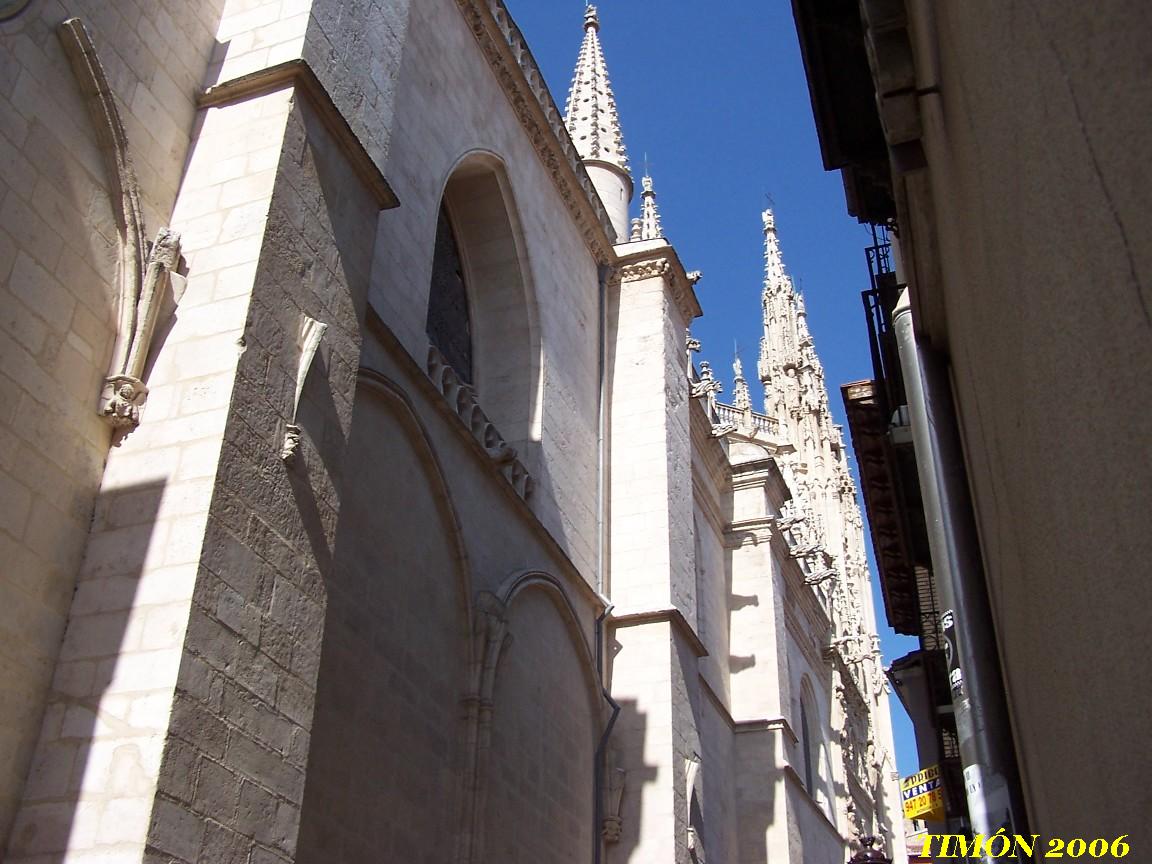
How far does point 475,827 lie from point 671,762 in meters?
3.62

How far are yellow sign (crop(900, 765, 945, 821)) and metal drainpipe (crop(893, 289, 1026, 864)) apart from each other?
6.05 meters

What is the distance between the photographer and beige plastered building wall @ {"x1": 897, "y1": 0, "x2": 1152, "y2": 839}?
153cm

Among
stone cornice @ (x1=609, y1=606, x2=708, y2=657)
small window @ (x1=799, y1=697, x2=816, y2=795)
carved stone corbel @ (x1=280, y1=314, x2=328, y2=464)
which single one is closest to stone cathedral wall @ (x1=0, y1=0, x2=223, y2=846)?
carved stone corbel @ (x1=280, y1=314, x2=328, y2=464)

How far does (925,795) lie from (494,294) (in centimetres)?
634

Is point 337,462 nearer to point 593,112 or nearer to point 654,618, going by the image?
point 654,618

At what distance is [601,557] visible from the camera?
44.2ft

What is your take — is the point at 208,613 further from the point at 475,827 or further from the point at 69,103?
the point at 475,827

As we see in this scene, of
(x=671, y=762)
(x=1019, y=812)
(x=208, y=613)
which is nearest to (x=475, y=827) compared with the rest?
(x=671, y=762)

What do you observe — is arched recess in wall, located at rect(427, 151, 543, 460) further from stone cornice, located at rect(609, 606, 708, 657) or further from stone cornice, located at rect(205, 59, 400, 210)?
stone cornice, located at rect(205, 59, 400, 210)

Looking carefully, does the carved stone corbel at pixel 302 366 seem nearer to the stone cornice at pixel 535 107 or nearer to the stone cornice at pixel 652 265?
the stone cornice at pixel 535 107

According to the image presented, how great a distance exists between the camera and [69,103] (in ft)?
20.1

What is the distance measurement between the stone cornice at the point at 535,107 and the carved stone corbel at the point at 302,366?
6.48 m

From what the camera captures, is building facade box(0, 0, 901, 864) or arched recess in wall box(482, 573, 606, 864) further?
arched recess in wall box(482, 573, 606, 864)

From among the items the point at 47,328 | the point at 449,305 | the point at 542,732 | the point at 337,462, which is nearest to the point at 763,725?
the point at 542,732
